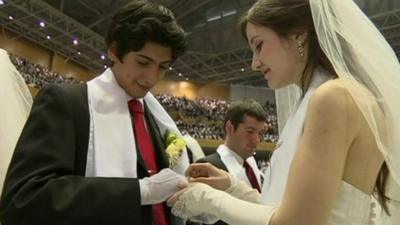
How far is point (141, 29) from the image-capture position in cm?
169

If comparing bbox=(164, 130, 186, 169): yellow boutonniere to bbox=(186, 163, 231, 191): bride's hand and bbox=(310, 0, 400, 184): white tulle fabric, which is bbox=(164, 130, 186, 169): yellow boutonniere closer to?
bbox=(186, 163, 231, 191): bride's hand

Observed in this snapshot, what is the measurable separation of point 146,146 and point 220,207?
41cm

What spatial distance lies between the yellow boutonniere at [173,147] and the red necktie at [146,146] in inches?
2.2

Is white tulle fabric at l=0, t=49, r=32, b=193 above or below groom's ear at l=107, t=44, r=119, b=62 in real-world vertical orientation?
below

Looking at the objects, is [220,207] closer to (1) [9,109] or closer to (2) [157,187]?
(2) [157,187]

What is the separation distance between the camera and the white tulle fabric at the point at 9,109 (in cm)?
180

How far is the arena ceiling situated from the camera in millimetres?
14157

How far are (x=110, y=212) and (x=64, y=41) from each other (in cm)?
1594

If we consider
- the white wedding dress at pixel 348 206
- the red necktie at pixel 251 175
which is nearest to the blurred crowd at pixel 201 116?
the red necktie at pixel 251 175

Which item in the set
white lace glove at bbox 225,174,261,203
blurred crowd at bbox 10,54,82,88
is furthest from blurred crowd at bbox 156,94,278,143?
white lace glove at bbox 225,174,261,203

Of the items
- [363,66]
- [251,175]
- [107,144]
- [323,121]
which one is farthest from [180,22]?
[323,121]

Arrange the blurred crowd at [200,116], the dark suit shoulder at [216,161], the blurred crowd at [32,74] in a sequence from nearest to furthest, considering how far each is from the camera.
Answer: the dark suit shoulder at [216,161]
the blurred crowd at [32,74]
the blurred crowd at [200,116]

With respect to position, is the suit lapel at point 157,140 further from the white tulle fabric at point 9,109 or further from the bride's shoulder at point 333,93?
the bride's shoulder at point 333,93

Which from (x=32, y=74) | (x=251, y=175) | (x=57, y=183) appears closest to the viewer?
(x=57, y=183)
